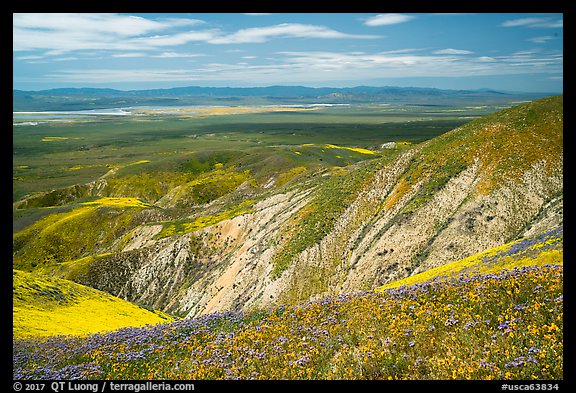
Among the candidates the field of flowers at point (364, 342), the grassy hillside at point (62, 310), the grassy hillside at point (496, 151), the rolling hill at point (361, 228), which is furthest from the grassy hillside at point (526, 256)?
the grassy hillside at point (62, 310)

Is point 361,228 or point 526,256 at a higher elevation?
point 526,256

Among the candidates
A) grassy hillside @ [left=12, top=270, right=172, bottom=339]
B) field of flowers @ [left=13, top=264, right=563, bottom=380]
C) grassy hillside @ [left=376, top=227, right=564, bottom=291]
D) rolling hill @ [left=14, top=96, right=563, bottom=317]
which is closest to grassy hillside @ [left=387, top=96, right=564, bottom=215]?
rolling hill @ [left=14, top=96, right=563, bottom=317]

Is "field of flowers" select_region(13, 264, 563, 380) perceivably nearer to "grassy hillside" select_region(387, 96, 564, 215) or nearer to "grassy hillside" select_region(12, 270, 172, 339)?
"grassy hillside" select_region(12, 270, 172, 339)

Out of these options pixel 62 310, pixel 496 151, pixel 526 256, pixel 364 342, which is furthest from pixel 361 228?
pixel 364 342

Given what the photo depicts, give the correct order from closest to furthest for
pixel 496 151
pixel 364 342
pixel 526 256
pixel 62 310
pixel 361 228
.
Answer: pixel 364 342 → pixel 526 256 → pixel 62 310 → pixel 496 151 → pixel 361 228

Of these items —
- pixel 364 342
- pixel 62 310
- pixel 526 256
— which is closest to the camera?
pixel 364 342

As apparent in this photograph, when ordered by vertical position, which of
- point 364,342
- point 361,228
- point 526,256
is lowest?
point 361,228

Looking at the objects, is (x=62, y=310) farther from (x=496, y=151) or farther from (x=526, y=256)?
(x=496, y=151)
